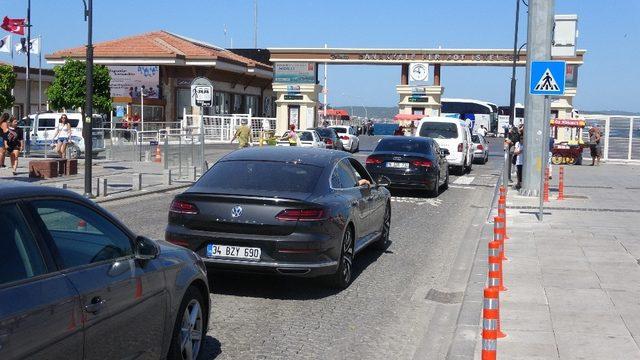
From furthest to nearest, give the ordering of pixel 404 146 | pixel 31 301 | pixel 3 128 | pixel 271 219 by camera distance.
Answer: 1. pixel 3 128
2. pixel 404 146
3. pixel 271 219
4. pixel 31 301

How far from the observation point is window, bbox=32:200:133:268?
4.05m

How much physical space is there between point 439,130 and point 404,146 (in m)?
7.93

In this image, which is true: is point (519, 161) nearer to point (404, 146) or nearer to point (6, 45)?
point (404, 146)

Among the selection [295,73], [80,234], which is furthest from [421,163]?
[295,73]

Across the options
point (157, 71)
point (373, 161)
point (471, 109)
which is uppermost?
point (157, 71)

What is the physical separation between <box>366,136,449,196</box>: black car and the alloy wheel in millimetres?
12990

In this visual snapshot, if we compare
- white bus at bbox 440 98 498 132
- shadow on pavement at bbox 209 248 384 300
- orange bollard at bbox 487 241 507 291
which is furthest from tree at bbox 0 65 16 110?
white bus at bbox 440 98 498 132

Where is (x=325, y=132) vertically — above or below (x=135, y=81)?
below

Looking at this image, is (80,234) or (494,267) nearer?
(80,234)

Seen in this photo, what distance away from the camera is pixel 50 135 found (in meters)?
30.5

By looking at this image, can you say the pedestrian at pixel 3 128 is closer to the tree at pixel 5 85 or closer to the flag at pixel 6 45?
the tree at pixel 5 85

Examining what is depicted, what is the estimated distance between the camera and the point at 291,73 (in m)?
53.3

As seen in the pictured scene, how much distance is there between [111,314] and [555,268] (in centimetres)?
679

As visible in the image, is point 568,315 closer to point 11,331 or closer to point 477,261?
point 477,261
